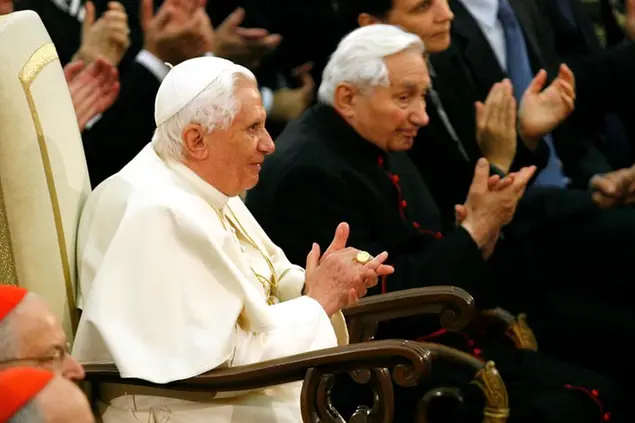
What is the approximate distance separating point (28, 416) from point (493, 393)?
6.66 feet

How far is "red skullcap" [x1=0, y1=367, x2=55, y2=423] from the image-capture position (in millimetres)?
1938

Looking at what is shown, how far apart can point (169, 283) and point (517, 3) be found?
286 centimetres

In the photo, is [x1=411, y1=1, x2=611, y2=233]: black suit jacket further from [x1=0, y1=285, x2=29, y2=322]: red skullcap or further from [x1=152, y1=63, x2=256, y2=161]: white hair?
[x1=0, y1=285, x2=29, y2=322]: red skullcap

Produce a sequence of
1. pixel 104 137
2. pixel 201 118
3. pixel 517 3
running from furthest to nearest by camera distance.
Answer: pixel 517 3 → pixel 104 137 → pixel 201 118

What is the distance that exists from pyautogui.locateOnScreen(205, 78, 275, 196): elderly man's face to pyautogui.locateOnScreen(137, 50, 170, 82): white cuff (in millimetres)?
1534

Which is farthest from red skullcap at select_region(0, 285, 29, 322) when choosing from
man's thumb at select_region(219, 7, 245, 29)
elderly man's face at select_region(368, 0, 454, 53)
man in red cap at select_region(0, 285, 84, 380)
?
man's thumb at select_region(219, 7, 245, 29)

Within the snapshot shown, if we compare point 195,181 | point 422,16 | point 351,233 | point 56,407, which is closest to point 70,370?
point 56,407

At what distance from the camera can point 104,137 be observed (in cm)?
457

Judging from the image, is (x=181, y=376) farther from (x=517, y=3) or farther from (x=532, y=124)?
(x=517, y=3)

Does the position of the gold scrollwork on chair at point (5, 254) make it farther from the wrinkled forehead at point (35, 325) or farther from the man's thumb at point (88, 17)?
the man's thumb at point (88, 17)

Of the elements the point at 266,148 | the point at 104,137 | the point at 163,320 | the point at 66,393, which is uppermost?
the point at 66,393

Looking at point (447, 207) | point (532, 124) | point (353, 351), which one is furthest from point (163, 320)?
point (532, 124)

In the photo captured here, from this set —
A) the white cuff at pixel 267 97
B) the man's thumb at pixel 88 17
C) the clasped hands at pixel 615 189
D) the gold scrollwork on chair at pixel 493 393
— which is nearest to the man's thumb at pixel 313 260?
the gold scrollwork on chair at pixel 493 393

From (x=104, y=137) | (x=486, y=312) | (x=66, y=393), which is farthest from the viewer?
(x=104, y=137)
